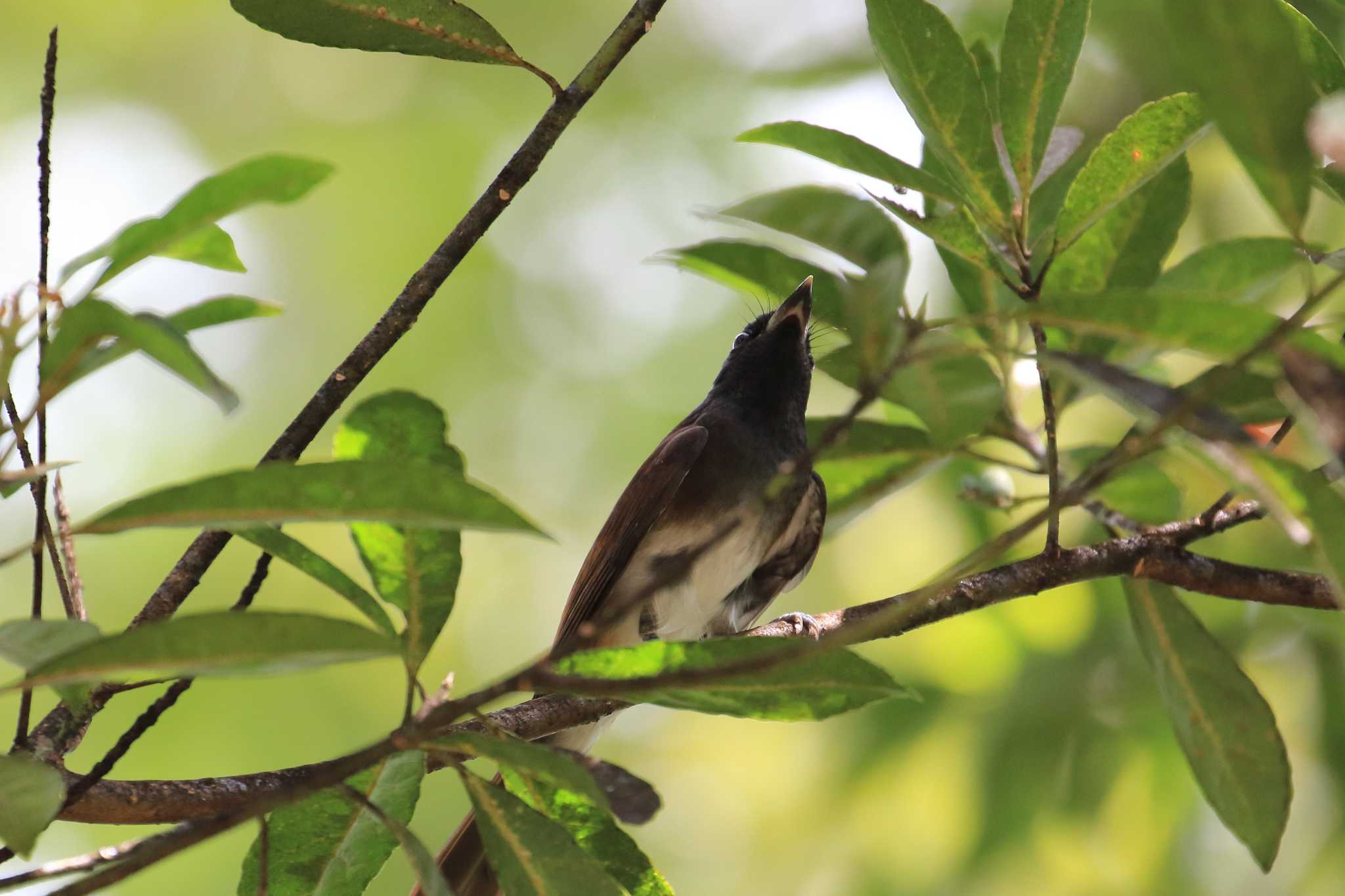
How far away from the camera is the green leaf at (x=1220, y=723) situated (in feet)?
5.15

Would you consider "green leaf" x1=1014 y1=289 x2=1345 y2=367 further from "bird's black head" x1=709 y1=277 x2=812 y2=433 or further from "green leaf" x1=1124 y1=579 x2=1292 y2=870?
"bird's black head" x1=709 y1=277 x2=812 y2=433

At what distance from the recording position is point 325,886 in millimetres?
1581

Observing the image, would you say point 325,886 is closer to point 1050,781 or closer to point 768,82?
point 1050,781

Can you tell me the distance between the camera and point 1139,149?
1.67 meters

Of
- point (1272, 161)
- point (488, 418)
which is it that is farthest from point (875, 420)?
point (488, 418)

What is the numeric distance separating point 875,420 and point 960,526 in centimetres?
152

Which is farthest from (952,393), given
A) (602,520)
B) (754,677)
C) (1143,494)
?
(602,520)

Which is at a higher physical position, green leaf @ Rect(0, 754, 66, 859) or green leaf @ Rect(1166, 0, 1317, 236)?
green leaf @ Rect(1166, 0, 1317, 236)

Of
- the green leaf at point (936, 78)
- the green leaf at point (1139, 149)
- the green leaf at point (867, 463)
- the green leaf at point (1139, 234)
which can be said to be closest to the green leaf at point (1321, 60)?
the green leaf at point (1139, 149)

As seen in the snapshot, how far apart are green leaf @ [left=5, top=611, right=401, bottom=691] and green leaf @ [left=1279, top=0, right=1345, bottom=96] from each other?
4.77 feet

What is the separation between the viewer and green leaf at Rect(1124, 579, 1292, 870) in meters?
1.57

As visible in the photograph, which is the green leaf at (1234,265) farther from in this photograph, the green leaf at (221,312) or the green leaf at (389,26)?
the green leaf at (221,312)

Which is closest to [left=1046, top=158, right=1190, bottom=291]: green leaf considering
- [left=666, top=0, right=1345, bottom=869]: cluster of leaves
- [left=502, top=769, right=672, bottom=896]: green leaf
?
[left=666, top=0, right=1345, bottom=869]: cluster of leaves

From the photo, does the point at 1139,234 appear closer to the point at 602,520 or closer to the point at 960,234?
the point at 960,234
